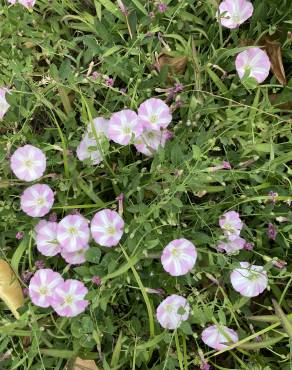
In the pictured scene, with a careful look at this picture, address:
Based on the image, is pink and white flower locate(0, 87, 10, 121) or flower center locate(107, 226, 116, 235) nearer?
flower center locate(107, 226, 116, 235)

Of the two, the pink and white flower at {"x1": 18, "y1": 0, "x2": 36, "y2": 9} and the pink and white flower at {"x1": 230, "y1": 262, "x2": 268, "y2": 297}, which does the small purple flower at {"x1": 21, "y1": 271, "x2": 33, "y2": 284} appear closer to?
the pink and white flower at {"x1": 230, "y1": 262, "x2": 268, "y2": 297}

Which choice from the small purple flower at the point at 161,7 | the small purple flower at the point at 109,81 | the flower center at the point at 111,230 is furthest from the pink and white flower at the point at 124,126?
the small purple flower at the point at 161,7

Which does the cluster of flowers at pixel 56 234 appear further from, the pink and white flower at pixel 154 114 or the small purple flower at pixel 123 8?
the small purple flower at pixel 123 8

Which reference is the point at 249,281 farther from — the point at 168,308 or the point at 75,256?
the point at 75,256

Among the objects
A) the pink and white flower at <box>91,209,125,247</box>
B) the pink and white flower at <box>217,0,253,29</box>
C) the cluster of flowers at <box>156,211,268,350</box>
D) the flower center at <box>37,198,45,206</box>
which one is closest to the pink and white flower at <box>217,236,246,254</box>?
the cluster of flowers at <box>156,211,268,350</box>

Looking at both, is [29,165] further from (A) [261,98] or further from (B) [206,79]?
(A) [261,98]

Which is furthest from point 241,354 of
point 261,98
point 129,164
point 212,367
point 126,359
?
point 261,98
